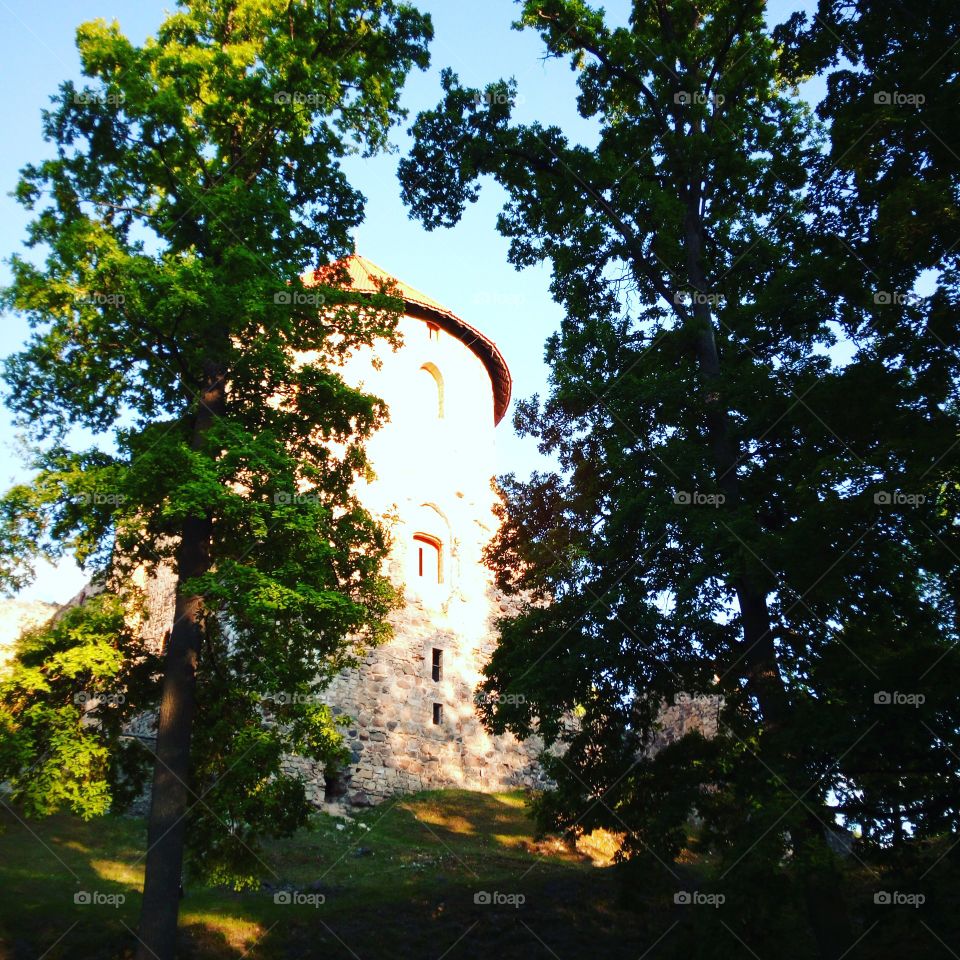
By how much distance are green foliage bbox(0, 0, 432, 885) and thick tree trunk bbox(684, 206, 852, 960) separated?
427 centimetres

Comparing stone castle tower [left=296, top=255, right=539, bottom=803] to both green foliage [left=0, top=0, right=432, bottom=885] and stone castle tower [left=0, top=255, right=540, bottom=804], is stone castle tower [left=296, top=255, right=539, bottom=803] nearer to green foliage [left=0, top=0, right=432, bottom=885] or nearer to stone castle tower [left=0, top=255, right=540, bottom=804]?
stone castle tower [left=0, top=255, right=540, bottom=804]

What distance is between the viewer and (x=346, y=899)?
1150 centimetres

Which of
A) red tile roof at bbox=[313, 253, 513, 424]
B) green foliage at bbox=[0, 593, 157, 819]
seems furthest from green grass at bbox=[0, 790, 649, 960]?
red tile roof at bbox=[313, 253, 513, 424]

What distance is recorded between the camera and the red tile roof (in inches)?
905

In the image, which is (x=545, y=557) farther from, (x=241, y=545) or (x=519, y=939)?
(x=519, y=939)

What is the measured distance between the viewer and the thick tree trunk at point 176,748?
8.22 m

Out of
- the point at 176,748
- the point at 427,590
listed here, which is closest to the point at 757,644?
the point at 176,748

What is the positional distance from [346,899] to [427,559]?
35.3ft

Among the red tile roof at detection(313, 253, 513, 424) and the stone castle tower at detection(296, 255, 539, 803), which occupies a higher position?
the red tile roof at detection(313, 253, 513, 424)

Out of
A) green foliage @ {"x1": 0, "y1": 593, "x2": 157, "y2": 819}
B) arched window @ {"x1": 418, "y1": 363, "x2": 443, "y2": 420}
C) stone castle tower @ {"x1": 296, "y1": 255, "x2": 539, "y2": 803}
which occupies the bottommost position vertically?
green foliage @ {"x1": 0, "y1": 593, "x2": 157, "y2": 819}

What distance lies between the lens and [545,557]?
1091 centimetres

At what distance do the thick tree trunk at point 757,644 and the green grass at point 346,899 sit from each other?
3056 mm

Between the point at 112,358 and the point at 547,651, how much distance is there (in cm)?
645

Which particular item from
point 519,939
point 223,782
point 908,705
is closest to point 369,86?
point 223,782
